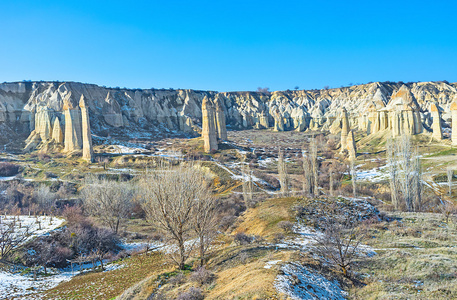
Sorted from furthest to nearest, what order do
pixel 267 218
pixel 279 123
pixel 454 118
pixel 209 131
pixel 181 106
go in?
1. pixel 279 123
2. pixel 181 106
3. pixel 209 131
4. pixel 454 118
5. pixel 267 218

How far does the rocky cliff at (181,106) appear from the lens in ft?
311

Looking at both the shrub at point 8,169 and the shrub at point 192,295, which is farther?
the shrub at point 8,169

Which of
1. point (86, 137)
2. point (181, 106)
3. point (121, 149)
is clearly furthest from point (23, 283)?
point (181, 106)

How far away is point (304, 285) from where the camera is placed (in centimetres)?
1145

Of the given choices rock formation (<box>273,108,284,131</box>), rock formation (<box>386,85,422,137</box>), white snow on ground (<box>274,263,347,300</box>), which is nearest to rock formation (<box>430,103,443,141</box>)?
rock formation (<box>386,85,422,137</box>)

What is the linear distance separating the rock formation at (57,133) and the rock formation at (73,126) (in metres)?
6.73

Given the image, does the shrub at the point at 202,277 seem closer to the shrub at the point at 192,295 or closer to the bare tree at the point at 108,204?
the shrub at the point at 192,295

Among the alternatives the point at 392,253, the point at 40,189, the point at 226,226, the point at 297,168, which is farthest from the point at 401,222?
the point at 40,189

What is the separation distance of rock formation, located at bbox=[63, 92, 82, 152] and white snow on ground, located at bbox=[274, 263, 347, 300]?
68.7 metres

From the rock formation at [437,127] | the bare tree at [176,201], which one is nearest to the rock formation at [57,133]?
the bare tree at [176,201]

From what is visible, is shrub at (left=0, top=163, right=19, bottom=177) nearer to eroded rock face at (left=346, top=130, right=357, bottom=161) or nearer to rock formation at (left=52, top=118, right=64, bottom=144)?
rock formation at (left=52, top=118, right=64, bottom=144)

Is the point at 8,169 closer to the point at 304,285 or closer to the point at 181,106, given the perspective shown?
the point at 304,285

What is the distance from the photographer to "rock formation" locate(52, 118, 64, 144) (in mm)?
76194

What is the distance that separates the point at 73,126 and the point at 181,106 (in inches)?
3125
